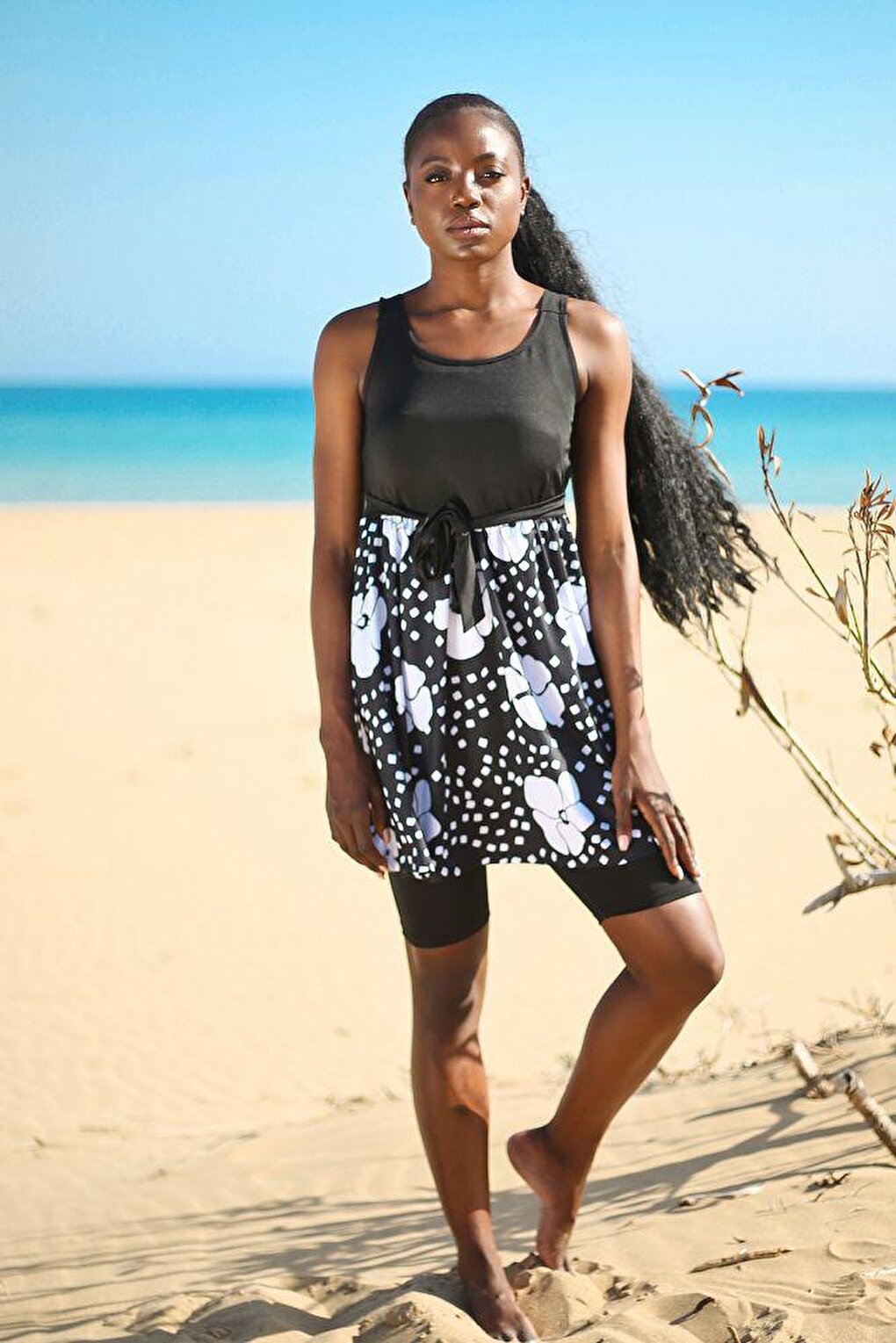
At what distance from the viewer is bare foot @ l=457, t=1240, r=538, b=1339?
8.29 ft

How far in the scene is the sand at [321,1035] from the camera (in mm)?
2857

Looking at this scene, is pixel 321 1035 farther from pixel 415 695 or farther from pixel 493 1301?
pixel 415 695

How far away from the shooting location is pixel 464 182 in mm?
2361

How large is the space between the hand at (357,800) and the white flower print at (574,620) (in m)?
0.40

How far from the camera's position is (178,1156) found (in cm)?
413

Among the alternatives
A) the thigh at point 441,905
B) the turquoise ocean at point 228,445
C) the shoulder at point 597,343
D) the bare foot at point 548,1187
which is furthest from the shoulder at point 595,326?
the turquoise ocean at point 228,445

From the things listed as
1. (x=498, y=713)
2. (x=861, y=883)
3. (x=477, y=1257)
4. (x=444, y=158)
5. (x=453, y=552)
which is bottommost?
(x=477, y=1257)

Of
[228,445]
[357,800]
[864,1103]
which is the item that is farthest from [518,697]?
[228,445]

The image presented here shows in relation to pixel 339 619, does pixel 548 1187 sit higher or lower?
lower

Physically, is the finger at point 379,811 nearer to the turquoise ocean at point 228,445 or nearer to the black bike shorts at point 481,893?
the black bike shorts at point 481,893

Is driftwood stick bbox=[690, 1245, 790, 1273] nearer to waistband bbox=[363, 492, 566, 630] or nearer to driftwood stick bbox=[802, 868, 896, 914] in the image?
driftwood stick bbox=[802, 868, 896, 914]

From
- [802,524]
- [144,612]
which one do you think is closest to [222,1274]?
[144,612]

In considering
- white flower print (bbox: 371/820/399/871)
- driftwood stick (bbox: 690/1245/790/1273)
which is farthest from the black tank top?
driftwood stick (bbox: 690/1245/790/1273)

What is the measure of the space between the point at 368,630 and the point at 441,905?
472 mm
